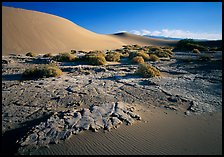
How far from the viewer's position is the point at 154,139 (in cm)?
412

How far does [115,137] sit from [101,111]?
1.14 meters

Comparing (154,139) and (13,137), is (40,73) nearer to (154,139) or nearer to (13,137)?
(13,137)

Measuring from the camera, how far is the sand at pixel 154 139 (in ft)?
12.0

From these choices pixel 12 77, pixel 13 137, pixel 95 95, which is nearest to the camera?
pixel 13 137

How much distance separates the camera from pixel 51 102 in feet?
19.2

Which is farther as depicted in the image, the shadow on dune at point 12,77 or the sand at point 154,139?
the shadow on dune at point 12,77

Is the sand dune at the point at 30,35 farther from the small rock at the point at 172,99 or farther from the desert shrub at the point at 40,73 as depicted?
the small rock at the point at 172,99

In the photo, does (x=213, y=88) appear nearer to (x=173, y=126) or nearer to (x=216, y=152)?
(x=173, y=126)

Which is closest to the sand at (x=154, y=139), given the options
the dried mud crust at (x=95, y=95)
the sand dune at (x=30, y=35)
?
the dried mud crust at (x=95, y=95)

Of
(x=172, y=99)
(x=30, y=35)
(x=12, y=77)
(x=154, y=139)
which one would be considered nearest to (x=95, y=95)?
(x=172, y=99)

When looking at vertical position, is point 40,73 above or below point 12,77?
above

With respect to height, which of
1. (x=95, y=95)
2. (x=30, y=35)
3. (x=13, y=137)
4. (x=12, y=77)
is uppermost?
(x=30, y=35)

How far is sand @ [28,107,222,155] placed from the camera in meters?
3.65

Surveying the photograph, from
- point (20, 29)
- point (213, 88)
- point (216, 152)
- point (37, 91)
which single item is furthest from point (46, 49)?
point (216, 152)
